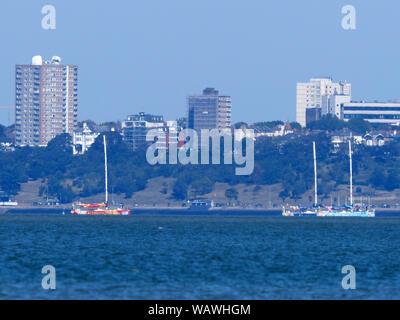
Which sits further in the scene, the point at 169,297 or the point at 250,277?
the point at 250,277

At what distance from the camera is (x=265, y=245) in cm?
9844

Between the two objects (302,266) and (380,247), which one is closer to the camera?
(302,266)

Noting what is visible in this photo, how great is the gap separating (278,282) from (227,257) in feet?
69.1

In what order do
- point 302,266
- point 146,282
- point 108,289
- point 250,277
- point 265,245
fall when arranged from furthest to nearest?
point 265,245 → point 302,266 → point 250,277 → point 146,282 → point 108,289

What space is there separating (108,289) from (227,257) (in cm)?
2653

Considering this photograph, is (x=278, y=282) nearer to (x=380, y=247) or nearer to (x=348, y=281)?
(x=348, y=281)

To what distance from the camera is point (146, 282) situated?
57.8 meters
